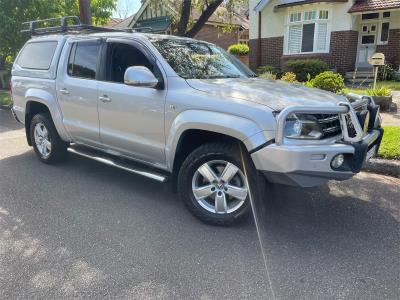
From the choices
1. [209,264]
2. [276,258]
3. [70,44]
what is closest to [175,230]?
[209,264]

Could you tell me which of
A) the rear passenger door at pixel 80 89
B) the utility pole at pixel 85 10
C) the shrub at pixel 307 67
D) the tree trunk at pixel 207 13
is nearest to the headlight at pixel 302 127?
the rear passenger door at pixel 80 89

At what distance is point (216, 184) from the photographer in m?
3.90

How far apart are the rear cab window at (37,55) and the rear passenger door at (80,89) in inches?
16.5

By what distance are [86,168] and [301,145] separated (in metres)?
3.65

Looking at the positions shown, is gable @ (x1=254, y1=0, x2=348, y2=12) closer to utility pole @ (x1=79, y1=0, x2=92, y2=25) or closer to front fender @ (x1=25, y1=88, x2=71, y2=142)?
utility pole @ (x1=79, y1=0, x2=92, y2=25)

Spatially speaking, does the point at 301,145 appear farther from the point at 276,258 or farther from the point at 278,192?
the point at 278,192

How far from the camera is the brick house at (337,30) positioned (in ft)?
53.3

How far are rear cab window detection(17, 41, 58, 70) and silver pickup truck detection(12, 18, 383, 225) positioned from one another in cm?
3

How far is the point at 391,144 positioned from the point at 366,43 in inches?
511

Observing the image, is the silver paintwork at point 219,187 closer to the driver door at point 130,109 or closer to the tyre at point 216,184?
the tyre at point 216,184

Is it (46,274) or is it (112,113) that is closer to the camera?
(46,274)

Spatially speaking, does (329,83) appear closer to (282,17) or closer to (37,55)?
(37,55)

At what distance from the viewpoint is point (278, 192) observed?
4.81 meters

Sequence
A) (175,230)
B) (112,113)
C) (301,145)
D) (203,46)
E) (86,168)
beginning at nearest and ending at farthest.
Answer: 1. (301,145)
2. (175,230)
3. (112,113)
4. (203,46)
5. (86,168)
